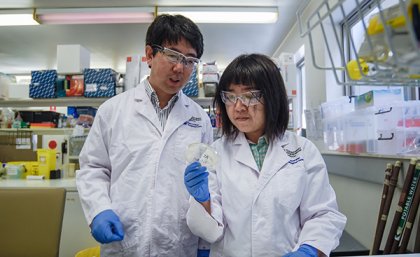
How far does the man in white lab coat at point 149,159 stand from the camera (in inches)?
42.6

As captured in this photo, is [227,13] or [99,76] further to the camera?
[227,13]

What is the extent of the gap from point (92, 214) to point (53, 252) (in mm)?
528

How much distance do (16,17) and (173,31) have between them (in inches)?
136

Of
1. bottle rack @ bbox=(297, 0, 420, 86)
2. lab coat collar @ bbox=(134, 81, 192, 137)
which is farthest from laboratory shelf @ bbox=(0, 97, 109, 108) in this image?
bottle rack @ bbox=(297, 0, 420, 86)

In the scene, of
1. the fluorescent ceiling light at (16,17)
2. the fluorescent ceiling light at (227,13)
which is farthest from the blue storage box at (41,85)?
the fluorescent ceiling light at (227,13)

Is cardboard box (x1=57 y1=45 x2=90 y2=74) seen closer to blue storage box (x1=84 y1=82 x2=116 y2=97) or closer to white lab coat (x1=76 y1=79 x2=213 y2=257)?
blue storage box (x1=84 y1=82 x2=116 y2=97)

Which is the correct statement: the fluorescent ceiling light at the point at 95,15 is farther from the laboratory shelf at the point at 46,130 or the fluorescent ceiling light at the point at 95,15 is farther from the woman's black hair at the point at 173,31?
the woman's black hair at the point at 173,31

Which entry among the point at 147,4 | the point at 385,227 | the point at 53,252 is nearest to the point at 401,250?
the point at 385,227

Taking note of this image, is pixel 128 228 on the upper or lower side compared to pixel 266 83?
lower

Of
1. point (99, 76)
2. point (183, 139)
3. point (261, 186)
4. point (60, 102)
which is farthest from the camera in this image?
point (60, 102)

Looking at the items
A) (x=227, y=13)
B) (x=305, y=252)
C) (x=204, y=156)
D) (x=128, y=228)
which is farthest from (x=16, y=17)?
(x=305, y=252)

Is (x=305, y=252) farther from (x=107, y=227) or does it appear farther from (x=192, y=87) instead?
(x=192, y=87)

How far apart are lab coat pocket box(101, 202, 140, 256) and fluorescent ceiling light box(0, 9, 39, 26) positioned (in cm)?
343

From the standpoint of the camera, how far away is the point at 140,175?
1.12 meters
